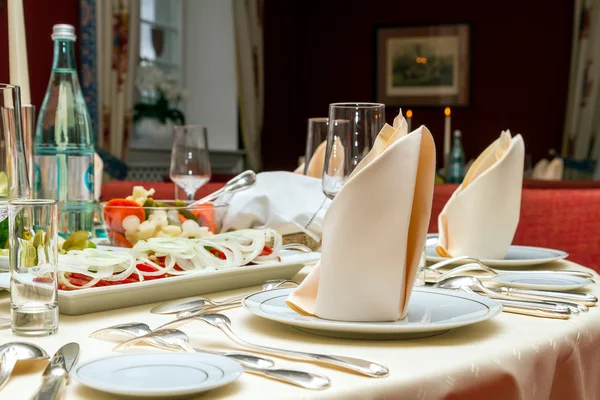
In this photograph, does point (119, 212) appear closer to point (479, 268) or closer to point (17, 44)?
point (17, 44)

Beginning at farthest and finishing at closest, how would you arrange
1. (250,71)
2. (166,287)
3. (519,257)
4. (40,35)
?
(250,71)
(40,35)
(519,257)
(166,287)

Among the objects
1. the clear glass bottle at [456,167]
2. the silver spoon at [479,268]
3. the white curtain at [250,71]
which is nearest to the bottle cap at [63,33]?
the silver spoon at [479,268]

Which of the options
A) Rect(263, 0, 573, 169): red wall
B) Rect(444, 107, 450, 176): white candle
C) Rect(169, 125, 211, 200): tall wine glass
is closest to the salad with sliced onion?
Rect(169, 125, 211, 200): tall wine glass

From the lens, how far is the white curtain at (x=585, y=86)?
754 cm

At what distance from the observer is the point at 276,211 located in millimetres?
1439

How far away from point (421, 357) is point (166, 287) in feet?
1.19

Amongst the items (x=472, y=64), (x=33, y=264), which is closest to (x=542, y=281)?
(x=33, y=264)

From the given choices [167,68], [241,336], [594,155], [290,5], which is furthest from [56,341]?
[290,5]

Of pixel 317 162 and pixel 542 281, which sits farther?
pixel 317 162

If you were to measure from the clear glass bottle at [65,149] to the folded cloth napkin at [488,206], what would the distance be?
2.02 ft

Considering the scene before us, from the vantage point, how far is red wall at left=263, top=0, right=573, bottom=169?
25.8ft

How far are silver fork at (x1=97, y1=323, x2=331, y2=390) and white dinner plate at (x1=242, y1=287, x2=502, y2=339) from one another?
10cm

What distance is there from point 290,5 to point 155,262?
25.7ft

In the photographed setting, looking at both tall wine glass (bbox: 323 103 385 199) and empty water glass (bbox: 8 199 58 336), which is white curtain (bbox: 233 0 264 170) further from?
empty water glass (bbox: 8 199 58 336)
